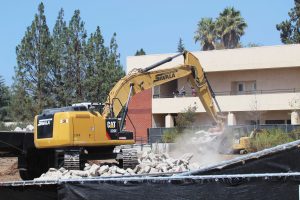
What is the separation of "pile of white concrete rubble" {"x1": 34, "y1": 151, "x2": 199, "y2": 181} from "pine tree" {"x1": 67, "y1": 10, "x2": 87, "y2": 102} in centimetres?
3071

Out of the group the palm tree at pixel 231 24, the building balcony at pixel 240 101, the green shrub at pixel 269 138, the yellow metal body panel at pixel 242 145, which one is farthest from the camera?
the palm tree at pixel 231 24

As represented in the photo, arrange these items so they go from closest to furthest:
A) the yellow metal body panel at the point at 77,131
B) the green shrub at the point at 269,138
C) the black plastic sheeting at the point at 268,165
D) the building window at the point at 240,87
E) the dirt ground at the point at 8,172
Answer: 1. the black plastic sheeting at the point at 268,165
2. the yellow metal body panel at the point at 77,131
3. the dirt ground at the point at 8,172
4. the green shrub at the point at 269,138
5. the building window at the point at 240,87

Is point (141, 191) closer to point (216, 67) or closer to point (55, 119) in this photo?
point (55, 119)

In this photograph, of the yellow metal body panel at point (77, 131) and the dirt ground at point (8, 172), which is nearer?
the yellow metal body panel at point (77, 131)

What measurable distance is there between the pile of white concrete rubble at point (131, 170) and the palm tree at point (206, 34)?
52.8 m

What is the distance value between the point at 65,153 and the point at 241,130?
15.5m

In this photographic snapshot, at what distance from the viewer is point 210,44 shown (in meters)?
76.0

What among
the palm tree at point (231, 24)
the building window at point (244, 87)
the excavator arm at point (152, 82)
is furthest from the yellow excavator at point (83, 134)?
the palm tree at point (231, 24)

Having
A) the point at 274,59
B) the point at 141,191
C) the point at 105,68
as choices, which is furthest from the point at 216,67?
the point at 141,191

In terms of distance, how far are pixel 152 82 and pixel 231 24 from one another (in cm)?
5281

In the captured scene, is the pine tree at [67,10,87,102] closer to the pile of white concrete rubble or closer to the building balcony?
the building balcony

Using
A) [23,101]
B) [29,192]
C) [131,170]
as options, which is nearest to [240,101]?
[23,101]

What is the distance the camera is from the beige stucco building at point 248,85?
1736 inches

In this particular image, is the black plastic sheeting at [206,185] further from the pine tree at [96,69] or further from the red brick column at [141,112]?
the pine tree at [96,69]
